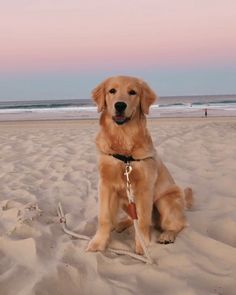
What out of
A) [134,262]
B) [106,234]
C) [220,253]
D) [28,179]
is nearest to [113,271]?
[134,262]

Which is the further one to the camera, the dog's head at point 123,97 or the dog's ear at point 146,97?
the dog's ear at point 146,97

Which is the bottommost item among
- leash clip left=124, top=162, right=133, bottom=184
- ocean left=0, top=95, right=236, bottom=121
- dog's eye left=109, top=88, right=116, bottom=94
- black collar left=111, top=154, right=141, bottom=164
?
ocean left=0, top=95, right=236, bottom=121

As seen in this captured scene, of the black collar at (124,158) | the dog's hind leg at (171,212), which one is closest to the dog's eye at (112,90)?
the black collar at (124,158)

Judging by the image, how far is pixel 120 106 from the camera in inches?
113

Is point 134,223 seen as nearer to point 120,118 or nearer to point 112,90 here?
point 120,118

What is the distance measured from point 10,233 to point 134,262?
1.04 metres

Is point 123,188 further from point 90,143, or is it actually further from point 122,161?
point 90,143

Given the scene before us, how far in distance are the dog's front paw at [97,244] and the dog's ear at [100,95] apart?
101 cm

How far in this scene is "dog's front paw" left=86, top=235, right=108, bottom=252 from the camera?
2787mm

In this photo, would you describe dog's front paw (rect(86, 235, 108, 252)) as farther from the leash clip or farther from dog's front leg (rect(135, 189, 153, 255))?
the leash clip

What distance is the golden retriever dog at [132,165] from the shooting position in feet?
9.34

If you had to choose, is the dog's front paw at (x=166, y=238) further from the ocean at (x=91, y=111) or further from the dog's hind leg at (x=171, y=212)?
the ocean at (x=91, y=111)

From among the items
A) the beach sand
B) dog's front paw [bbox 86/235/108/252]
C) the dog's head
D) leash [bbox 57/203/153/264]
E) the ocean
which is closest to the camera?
the beach sand

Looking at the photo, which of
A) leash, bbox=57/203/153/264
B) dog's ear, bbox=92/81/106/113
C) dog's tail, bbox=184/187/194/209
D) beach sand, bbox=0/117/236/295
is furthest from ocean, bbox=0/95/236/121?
dog's ear, bbox=92/81/106/113
